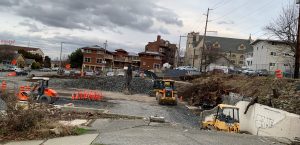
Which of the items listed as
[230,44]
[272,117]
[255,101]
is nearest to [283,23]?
[255,101]

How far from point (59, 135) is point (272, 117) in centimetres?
1225

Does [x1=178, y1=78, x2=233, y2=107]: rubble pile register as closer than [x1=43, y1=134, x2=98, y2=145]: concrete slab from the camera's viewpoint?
No

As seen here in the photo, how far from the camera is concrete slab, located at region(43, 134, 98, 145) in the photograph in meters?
12.0

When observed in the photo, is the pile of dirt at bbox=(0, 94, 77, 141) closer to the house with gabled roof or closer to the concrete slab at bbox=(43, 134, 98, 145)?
the concrete slab at bbox=(43, 134, 98, 145)

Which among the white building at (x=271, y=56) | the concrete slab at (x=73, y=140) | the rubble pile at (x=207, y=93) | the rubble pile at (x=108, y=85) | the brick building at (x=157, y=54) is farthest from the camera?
the brick building at (x=157, y=54)

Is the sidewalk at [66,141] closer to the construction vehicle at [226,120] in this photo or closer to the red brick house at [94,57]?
the construction vehicle at [226,120]

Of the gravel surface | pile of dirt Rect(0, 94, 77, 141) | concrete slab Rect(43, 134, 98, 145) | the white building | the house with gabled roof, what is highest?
the house with gabled roof

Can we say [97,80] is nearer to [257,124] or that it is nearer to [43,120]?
[257,124]

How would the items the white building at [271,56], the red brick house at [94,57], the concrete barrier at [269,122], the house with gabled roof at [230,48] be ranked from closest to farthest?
the concrete barrier at [269,122] → the white building at [271,56] → the red brick house at [94,57] → the house with gabled roof at [230,48]

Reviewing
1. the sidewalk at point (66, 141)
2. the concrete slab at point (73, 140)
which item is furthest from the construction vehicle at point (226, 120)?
the sidewalk at point (66, 141)

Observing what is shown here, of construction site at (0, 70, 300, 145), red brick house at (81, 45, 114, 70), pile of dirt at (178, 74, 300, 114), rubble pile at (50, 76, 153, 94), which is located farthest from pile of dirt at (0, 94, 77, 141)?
red brick house at (81, 45, 114, 70)

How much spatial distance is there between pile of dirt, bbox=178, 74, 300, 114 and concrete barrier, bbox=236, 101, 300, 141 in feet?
6.15

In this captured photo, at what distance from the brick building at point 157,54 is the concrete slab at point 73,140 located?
4452 inches

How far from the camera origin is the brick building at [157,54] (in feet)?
417
